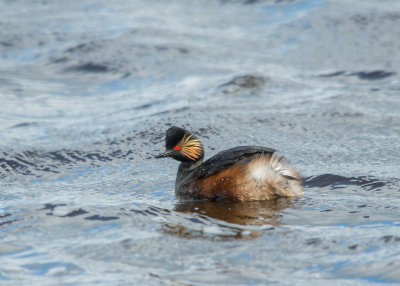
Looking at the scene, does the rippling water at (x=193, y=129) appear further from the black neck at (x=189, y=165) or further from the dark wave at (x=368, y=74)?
the black neck at (x=189, y=165)

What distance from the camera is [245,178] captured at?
19.7 feet

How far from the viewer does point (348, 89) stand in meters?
9.85

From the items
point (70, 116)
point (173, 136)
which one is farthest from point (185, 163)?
point (70, 116)

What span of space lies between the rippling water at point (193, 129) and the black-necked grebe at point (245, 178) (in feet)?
0.36

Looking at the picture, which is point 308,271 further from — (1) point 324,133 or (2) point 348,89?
(2) point 348,89

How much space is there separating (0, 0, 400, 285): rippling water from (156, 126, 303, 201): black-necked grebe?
0.36 feet

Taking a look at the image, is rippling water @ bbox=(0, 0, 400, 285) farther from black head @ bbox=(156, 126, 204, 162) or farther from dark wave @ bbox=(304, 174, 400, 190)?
black head @ bbox=(156, 126, 204, 162)

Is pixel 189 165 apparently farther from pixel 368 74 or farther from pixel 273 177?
pixel 368 74

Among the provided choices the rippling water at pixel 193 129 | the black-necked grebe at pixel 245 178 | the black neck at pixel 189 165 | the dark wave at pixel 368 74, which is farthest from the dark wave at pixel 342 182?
the dark wave at pixel 368 74

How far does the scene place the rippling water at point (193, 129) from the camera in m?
4.70

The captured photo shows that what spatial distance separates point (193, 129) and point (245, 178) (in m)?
2.57

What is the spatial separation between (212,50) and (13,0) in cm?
638

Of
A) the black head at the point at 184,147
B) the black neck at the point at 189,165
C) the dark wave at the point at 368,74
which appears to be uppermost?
the dark wave at the point at 368,74

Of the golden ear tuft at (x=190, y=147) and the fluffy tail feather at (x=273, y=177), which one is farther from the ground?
A: the golden ear tuft at (x=190, y=147)
